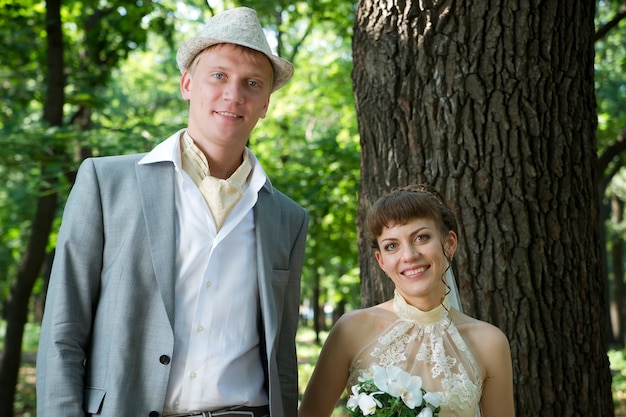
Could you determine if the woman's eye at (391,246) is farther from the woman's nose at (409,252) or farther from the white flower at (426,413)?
the white flower at (426,413)

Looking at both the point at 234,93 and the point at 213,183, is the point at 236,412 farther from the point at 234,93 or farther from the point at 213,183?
the point at 234,93

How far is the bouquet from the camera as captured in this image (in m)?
2.47

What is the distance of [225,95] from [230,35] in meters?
0.23

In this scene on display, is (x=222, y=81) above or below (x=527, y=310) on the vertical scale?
above

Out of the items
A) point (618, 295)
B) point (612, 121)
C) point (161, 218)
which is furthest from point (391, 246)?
point (618, 295)

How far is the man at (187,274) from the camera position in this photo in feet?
8.04

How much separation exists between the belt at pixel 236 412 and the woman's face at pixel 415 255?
77cm

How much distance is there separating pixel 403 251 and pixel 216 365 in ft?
2.94

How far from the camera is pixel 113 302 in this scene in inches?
97.3

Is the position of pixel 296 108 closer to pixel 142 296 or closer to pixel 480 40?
pixel 480 40

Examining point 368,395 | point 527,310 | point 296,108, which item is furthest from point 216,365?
point 296,108

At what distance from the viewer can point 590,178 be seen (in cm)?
393

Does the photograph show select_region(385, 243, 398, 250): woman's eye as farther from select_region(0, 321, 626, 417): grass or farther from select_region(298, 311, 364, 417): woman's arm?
select_region(0, 321, 626, 417): grass

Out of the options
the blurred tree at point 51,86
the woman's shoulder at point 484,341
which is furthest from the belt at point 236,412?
the blurred tree at point 51,86
